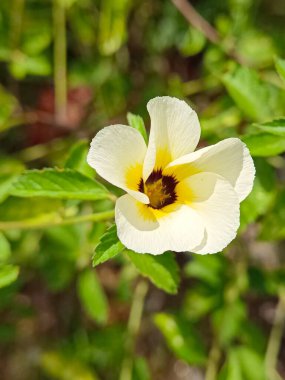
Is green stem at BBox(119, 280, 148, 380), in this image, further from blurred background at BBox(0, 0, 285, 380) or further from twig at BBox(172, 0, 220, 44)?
twig at BBox(172, 0, 220, 44)

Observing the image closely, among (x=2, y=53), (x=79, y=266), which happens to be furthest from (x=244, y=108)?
(x=2, y=53)

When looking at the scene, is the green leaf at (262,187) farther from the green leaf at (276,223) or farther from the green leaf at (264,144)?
the green leaf at (264,144)

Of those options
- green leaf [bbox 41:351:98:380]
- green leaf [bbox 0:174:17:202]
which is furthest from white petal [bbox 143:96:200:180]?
green leaf [bbox 41:351:98:380]

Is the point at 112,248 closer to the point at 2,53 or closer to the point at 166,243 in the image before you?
the point at 166,243

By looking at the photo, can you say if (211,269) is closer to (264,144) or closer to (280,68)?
(264,144)

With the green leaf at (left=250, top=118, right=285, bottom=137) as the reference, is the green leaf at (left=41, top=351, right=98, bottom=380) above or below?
below

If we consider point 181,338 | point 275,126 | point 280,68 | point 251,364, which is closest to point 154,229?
point 275,126
